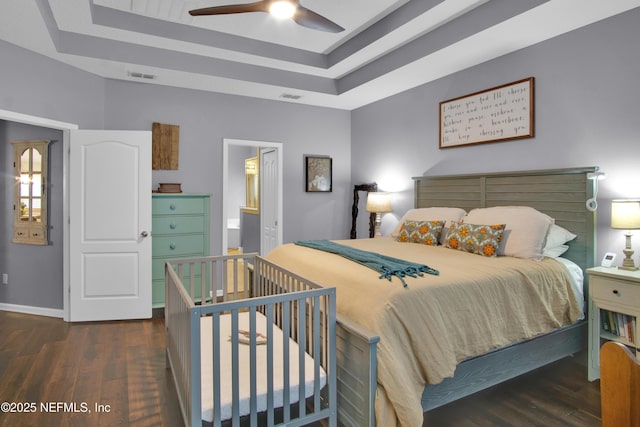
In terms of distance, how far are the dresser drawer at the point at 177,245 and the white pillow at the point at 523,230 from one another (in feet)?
9.61

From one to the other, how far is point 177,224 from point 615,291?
382 cm

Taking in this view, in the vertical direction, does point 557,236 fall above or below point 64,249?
above

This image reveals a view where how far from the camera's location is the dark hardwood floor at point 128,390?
7.07 ft

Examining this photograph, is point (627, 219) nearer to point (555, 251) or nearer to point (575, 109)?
point (555, 251)

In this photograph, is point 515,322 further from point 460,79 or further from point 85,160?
point 85,160

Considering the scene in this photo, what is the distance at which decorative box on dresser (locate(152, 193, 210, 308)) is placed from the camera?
404cm

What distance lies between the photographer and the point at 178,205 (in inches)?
163

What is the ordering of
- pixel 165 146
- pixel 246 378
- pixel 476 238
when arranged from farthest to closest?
pixel 165 146 → pixel 476 238 → pixel 246 378

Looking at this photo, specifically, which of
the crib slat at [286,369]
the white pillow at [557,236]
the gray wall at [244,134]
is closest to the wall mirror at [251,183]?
the gray wall at [244,134]

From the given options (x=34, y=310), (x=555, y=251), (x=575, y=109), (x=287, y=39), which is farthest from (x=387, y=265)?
(x=34, y=310)

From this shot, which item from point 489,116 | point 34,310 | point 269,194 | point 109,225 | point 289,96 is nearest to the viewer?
point 489,116

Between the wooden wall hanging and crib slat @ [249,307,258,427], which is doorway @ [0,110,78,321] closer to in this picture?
the wooden wall hanging

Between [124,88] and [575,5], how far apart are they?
14.1ft

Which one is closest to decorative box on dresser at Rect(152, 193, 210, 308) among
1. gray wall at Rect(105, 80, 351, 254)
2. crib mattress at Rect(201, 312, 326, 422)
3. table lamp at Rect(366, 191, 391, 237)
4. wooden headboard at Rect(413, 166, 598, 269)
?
gray wall at Rect(105, 80, 351, 254)
